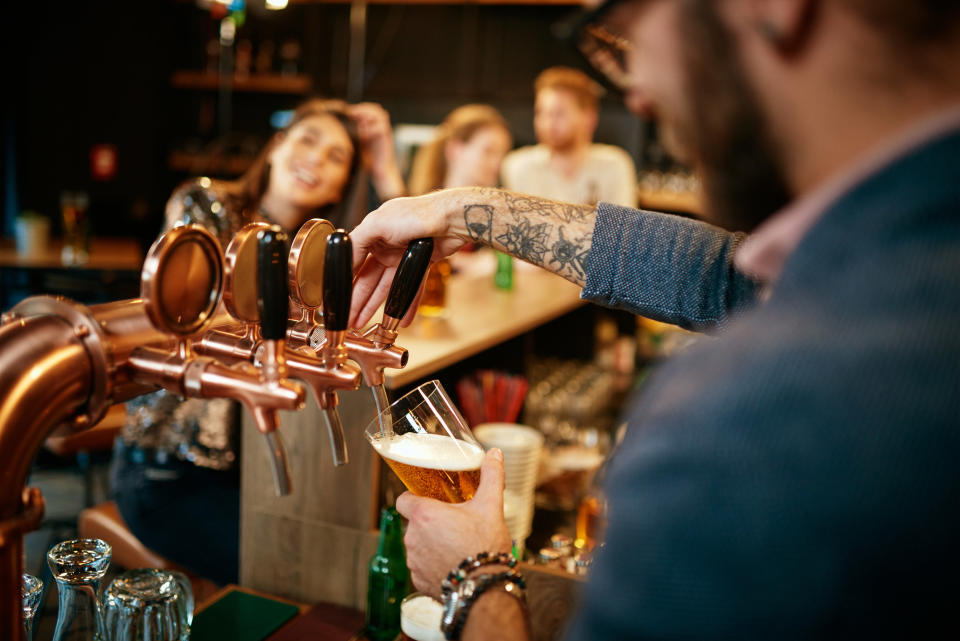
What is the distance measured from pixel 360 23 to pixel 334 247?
239 inches

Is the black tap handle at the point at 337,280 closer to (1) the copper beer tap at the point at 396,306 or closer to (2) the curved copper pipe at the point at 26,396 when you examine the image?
(1) the copper beer tap at the point at 396,306

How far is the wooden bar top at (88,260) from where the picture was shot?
4199mm

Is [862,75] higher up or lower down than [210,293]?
higher up

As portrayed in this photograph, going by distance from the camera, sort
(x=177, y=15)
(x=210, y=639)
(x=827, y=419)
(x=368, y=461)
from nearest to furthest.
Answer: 1. (x=827, y=419)
2. (x=210, y=639)
3. (x=368, y=461)
4. (x=177, y=15)

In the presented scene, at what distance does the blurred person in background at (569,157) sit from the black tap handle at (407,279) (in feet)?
12.8

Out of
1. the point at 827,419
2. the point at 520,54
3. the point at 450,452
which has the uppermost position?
the point at 520,54

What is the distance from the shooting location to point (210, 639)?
114cm

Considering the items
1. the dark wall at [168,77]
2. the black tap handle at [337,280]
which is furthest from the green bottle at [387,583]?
the dark wall at [168,77]

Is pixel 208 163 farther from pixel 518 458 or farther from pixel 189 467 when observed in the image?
pixel 518 458

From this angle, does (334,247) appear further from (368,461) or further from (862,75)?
(368,461)

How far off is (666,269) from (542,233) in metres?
0.19

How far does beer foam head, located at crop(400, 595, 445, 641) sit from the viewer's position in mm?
1085

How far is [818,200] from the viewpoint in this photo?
0.59 meters

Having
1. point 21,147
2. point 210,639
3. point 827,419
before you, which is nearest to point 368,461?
point 210,639
